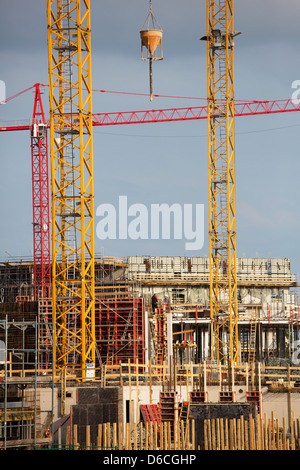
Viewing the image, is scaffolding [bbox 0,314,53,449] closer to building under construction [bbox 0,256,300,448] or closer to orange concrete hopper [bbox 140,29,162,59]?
building under construction [bbox 0,256,300,448]

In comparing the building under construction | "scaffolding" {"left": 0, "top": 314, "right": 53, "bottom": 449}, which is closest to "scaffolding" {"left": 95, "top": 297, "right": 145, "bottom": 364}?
the building under construction

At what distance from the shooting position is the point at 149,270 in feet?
312

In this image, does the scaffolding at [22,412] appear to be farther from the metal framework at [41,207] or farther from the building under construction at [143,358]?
the metal framework at [41,207]

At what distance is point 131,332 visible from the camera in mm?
55250

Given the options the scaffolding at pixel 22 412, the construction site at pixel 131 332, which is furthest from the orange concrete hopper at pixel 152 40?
the scaffolding at pixel 22 412

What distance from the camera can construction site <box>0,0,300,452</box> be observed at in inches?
1321

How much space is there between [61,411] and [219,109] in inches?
1177

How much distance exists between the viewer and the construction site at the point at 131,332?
33.6 metres

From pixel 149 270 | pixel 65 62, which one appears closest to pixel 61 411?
pixel 65 62

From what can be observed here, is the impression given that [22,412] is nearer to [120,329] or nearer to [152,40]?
[120,329]

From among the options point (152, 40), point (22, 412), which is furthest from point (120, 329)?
point (22, 412)
